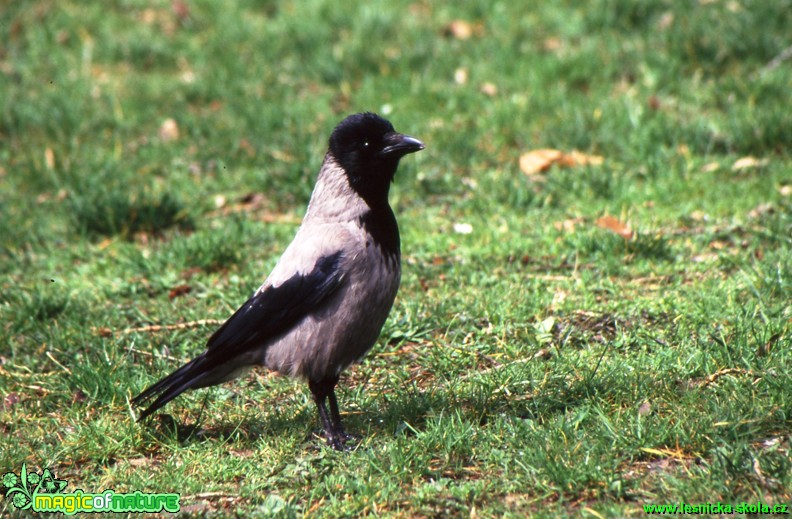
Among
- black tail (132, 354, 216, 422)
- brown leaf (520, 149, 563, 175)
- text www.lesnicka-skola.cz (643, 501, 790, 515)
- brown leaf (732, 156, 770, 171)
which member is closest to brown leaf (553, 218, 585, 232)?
brown leaf (520, 149, 563, 175)

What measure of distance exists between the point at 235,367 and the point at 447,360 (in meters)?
1.10

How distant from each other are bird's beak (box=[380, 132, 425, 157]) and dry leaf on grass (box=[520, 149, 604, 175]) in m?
2.83

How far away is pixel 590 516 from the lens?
11.7 feet

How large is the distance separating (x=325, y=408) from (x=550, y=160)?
11.3 feet

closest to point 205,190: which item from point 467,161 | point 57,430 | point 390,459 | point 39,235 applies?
point 39,235

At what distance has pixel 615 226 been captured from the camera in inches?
244

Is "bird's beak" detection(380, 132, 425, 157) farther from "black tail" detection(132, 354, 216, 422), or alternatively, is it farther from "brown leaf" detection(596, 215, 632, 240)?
"brown leaf" detection(596, 215, 632, 240)

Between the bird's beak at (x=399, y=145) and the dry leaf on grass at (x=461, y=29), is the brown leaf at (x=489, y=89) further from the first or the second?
the bird's beak at (x=399, y=145)

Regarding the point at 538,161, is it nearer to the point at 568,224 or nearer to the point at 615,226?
the point at 568,224

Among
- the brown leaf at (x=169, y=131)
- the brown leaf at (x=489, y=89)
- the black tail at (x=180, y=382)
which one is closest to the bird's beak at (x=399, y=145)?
the black tail at (x=180, y=382)

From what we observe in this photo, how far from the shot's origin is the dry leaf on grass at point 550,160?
729 cm

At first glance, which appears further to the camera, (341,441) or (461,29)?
(461,29)

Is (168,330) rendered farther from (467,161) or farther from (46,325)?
(467,161)
